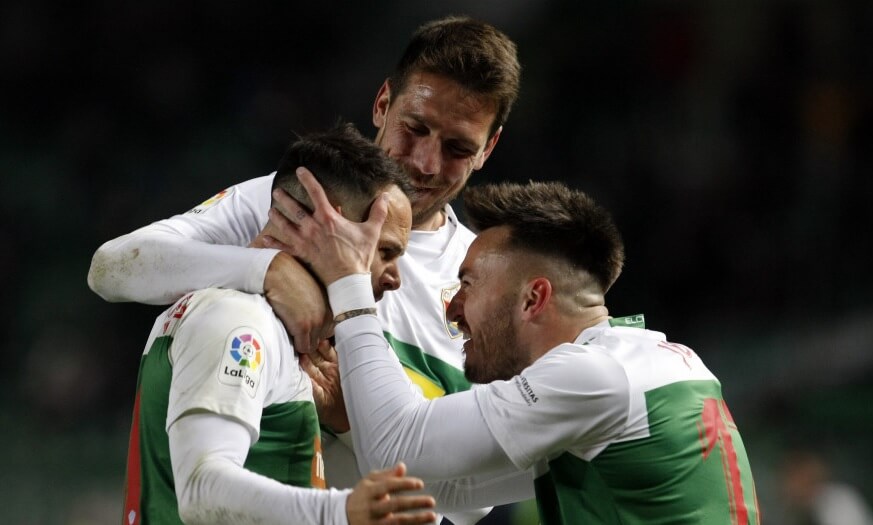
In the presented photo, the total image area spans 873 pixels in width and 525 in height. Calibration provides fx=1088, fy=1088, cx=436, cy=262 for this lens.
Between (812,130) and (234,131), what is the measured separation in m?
4.34

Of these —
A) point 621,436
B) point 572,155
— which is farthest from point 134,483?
point 572,155

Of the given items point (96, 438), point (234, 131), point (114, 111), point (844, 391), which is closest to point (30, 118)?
point (114, 111)

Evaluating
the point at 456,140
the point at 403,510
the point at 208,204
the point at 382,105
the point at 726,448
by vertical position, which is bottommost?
the point at 403,510

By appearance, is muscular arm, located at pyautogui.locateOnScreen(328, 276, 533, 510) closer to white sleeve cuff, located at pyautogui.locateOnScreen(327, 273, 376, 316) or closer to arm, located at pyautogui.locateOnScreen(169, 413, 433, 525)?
white sleeve cuff, located at pyautogui.locateOnScreen(327, 273, 376, 316)

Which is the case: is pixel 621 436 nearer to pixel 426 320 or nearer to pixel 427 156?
pixel 426 320

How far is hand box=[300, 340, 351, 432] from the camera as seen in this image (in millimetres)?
2951

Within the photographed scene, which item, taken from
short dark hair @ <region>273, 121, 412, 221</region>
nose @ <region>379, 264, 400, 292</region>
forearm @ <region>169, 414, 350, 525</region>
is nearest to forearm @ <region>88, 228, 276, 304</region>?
short dark hair @ <region>273, 121, 412, 221</region>

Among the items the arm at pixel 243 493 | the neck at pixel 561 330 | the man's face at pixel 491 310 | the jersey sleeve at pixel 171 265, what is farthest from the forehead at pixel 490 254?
the arm at pixel 243 493

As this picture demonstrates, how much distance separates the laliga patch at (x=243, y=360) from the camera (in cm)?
221

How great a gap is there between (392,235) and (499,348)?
2.03 ft

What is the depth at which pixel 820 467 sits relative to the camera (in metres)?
7.05

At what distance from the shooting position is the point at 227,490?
6.70 ft

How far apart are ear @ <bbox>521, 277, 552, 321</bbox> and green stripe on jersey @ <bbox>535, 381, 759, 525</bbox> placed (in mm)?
440

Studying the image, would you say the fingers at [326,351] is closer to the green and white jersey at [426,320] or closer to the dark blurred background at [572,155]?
the green and white jersey at [426,320]
